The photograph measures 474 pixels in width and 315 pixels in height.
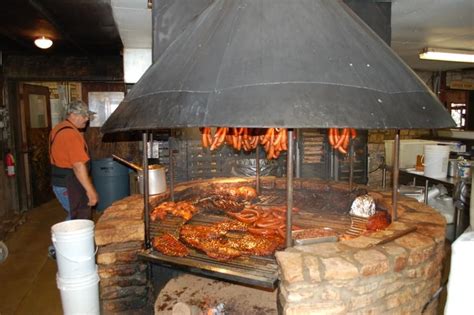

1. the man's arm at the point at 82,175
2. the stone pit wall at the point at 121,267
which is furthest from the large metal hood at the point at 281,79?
the man's arm at the point at 82,175

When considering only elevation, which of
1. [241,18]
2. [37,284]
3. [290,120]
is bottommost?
[37,284]

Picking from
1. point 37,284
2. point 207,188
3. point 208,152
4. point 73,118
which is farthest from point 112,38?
point 37,284

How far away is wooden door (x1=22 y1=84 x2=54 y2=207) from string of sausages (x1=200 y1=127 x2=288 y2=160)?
584cm

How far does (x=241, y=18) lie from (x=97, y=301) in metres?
2.91

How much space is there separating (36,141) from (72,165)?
458cm

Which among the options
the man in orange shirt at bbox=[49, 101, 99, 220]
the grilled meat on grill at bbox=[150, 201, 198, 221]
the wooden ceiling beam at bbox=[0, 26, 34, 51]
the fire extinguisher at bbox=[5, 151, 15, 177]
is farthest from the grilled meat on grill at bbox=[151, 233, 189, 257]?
the fire extinguisher at bbox=[5, 151, 15, 177]

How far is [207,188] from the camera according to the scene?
15.6 ft

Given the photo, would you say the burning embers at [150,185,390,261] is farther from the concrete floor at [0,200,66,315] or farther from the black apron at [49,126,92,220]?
the concrete floor at [0,200,66,315]

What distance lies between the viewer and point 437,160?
540cm

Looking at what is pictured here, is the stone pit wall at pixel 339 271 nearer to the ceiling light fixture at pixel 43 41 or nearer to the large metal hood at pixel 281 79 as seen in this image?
the large metal hood at pixel 281 79

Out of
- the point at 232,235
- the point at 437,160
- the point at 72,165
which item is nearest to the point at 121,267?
the point at 232,235

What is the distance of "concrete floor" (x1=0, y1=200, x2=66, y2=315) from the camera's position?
4.16m

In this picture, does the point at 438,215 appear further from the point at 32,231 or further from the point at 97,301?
the point at 32,231

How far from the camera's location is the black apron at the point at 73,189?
4.79 metres
